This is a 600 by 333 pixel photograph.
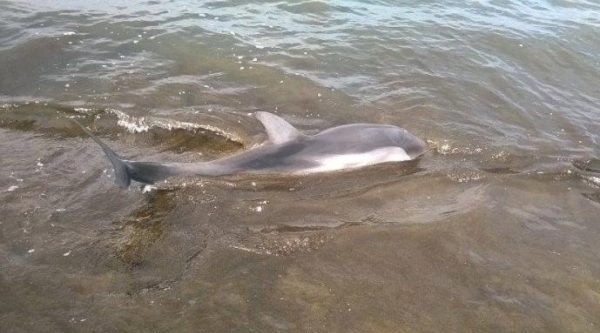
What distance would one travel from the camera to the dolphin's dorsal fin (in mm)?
7312

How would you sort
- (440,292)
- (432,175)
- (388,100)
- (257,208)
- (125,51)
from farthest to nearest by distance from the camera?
(125,51)
(388,100)
(432,175)
(257,208)
(440,292)

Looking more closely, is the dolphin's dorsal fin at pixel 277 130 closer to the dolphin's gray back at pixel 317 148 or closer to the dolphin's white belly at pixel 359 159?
the dolphin's gray back at pixel 317 148

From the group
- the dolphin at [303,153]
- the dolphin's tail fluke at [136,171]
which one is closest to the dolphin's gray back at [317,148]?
the dolphin at [303,153]

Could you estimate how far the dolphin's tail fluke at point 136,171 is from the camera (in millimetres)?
5832

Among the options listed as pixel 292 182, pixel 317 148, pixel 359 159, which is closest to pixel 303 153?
pixel 317 148

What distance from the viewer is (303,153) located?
7289 millimetres

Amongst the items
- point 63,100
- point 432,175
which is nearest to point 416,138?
point 432,175

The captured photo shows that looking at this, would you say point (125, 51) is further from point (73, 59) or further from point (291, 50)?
point (291, 50)

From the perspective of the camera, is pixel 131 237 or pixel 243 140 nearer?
pixel 131 237

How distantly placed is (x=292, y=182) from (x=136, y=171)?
2208mm

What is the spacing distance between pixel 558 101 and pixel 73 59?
10.2m

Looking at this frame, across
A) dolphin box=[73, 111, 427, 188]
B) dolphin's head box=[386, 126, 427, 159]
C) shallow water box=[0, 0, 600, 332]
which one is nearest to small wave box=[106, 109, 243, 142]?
shallow water box=[0, 0, 600, 332]

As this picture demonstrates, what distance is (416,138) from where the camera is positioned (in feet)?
27.0

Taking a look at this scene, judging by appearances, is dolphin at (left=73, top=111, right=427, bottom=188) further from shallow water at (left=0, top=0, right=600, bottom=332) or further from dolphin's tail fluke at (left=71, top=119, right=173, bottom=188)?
shallow water at (left=0, top=0, right=600, bottom=332)
